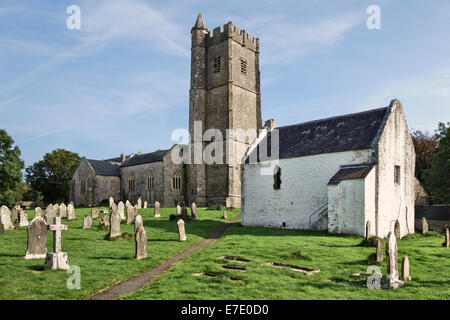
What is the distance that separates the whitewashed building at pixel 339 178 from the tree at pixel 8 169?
1152 inches

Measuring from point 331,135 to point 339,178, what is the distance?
15.4ft

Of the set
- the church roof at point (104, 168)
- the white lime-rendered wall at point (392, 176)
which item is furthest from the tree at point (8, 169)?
the white lime-rendered wall at point (392, 176)

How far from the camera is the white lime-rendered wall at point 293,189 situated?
73.8 feet

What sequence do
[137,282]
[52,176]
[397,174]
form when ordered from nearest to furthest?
1. [137,282]
2. [397,174]
3. [52,176]

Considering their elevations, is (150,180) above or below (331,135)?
below

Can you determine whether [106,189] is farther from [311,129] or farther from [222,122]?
[311,129]

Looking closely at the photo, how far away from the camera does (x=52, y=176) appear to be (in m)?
56.9

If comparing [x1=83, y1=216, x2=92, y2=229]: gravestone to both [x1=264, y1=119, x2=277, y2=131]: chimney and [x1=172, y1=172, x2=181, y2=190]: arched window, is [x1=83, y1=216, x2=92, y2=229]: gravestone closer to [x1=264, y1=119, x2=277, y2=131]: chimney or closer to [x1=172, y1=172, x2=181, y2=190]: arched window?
[x1=264, y1=119, x2=277, y2=131]: chimney

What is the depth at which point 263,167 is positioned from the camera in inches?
1040

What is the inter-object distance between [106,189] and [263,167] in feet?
102

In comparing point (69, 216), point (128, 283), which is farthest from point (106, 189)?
point (128, 283)

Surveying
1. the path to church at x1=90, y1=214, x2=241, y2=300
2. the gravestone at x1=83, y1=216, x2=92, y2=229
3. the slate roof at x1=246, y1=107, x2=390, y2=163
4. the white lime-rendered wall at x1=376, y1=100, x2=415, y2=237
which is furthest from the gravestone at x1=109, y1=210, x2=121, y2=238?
the white lime-rendered wall at x1=376, y1=100, x2=415, y2=237

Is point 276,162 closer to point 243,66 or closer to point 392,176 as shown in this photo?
point 392,176

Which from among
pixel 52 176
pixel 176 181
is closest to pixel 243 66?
pixel 176 181
